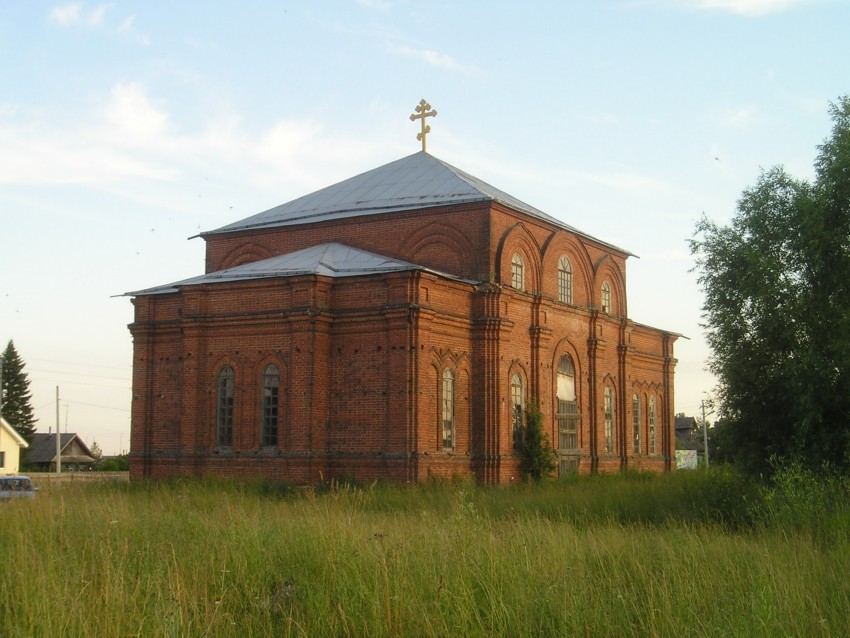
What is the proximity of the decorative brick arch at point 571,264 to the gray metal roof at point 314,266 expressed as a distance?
4.42 m

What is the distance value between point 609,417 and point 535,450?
259 inches

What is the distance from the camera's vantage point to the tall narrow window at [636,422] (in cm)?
3431

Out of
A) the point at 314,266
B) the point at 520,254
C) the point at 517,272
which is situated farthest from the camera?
the point at 520,254

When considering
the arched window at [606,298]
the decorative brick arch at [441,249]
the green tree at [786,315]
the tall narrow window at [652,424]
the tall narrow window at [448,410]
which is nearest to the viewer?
the green tree at [786,315]

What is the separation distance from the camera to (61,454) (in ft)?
242

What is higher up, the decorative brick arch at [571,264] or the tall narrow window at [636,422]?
the decorative brick arch at [571,264]

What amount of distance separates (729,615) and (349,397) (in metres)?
17.3

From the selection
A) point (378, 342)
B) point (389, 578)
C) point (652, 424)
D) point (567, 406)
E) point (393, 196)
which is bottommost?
point (389, 578)

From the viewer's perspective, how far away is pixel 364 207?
2877cm

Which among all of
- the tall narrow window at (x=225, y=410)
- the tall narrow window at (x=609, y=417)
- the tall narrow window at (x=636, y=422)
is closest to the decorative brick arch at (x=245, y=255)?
the tall narrow window at (x=225, y=410)

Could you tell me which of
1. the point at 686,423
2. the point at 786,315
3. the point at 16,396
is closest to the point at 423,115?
the point at 786,315

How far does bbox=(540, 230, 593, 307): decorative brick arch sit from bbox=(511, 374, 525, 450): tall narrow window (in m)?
3.03

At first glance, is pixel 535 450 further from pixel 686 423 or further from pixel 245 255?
pixel 686 423

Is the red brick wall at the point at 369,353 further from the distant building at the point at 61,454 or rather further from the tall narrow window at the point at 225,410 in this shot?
the distant building at the point at 61,454
